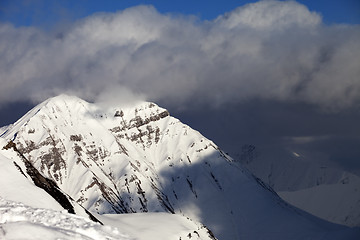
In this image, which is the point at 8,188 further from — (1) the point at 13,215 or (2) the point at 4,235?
(2) the point at 4,235

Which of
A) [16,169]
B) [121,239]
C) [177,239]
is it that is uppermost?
[16,169]

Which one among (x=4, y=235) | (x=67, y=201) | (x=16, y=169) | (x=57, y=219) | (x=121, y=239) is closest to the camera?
(x=4, y=235)

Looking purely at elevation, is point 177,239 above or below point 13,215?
below

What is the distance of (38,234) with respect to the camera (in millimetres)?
35906

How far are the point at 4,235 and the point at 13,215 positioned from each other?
8.12m

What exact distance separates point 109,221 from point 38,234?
7311 cm

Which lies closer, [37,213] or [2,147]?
[37,213]

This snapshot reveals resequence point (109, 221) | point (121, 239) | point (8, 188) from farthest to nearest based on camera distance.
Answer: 1. point (109, 221)
2. point (8, 188)
3. point (121, 239)

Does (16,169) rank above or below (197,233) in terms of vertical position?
above

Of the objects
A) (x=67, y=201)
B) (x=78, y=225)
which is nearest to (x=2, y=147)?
(x=67, y=201)

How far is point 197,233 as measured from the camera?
121 meters

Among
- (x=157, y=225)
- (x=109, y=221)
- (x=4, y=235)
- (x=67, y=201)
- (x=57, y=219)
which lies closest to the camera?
(x=4, y=235)

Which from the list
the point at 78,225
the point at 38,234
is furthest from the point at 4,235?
the point at 78,225

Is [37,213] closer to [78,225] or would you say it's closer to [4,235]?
[78,225]
